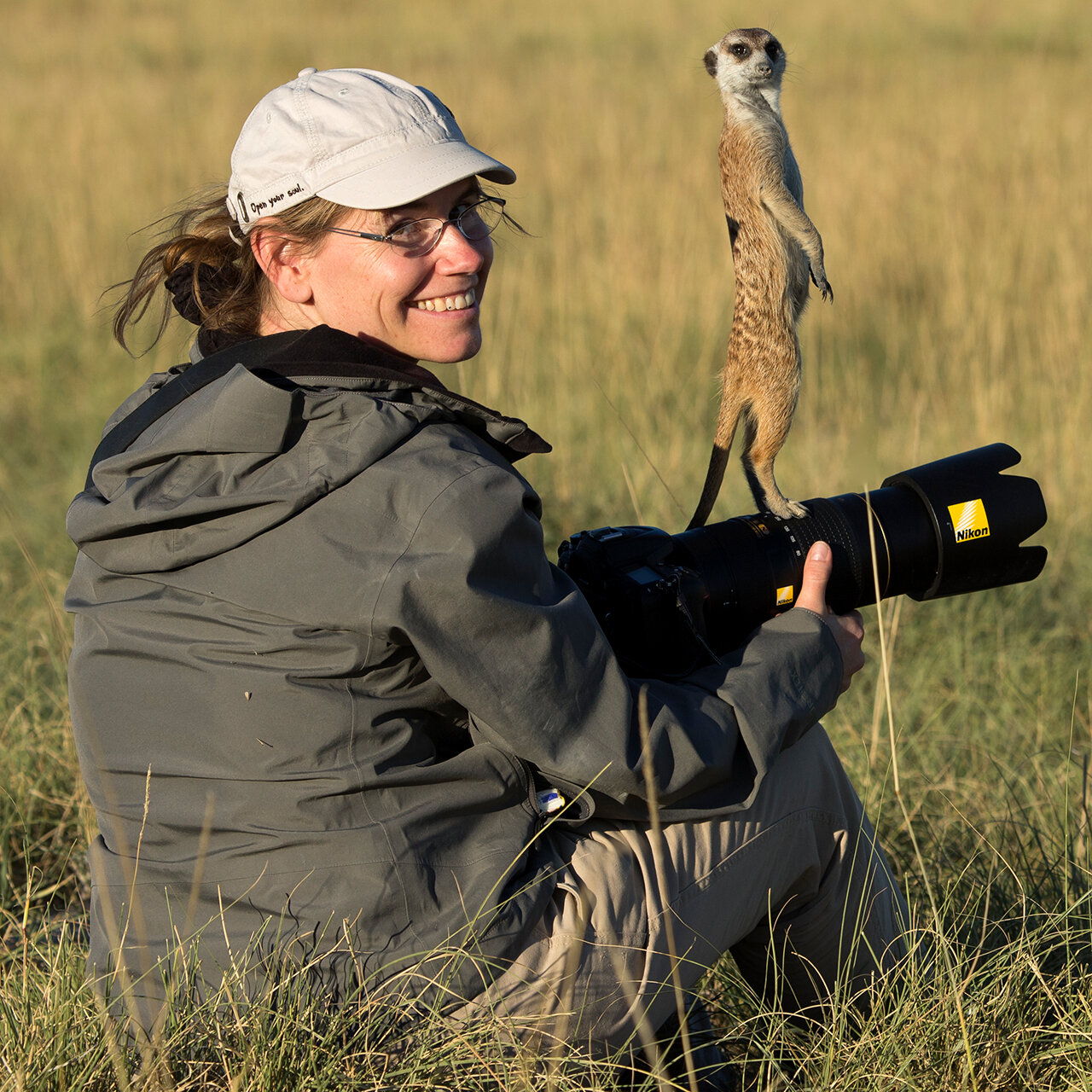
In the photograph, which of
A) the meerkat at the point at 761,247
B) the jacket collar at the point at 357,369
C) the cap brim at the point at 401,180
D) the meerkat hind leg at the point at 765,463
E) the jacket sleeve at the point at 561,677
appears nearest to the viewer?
the jacket sleeve at the point at 561,677

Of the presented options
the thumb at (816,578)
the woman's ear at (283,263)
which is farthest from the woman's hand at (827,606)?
the woman's ear at (283,263)

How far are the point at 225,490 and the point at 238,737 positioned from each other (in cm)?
32

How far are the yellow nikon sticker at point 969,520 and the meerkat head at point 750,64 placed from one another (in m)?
0.73

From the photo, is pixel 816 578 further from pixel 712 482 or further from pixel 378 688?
pixel 378 688

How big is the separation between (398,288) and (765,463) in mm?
661

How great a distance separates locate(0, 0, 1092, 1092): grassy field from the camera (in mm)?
1666

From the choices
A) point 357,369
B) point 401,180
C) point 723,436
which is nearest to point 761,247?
point 723,436

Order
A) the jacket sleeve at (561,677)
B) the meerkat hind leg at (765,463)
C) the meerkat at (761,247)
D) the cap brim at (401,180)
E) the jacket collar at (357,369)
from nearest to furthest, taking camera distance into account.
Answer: the jacket sleeve at (561,677) < the jacket collar at (357,369) < the cap brim at (401,180) < the meerkat at (761,247) < the meerkat hind leg at (765,463)

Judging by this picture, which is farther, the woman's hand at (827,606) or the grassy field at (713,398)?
the woman's hand at (827,606)

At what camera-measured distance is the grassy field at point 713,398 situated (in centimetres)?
167

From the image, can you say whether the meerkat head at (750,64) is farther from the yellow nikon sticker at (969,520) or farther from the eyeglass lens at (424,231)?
the yellow nikon sticker at (969,520)

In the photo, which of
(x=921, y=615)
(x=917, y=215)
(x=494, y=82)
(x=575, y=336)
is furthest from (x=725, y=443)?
(x=494, y=82)

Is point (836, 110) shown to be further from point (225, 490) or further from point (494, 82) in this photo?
point (225, 490)

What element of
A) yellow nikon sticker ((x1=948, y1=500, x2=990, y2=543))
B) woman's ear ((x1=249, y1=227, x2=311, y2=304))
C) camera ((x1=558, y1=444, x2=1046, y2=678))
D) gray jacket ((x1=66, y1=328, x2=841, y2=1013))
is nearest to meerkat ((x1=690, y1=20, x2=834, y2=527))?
camera ((x1=558, y1=444, x2=1046, y2=678))
